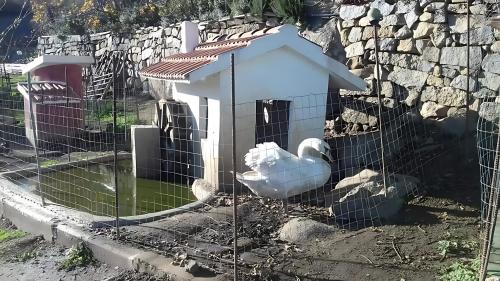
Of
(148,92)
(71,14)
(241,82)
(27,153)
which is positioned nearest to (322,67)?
(241,82)

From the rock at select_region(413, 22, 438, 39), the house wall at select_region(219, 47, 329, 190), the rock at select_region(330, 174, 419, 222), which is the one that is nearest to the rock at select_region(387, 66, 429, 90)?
the rock at select_region(413, 22, 438, 39)

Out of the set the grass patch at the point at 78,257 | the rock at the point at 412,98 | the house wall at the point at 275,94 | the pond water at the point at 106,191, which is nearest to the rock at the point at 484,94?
the rock at the point at 412,98

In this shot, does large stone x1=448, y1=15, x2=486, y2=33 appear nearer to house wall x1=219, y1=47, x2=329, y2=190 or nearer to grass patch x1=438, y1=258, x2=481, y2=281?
house wall x1=219, y1=47, x2=329, y2=190

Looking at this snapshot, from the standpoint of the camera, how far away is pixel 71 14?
22359mm

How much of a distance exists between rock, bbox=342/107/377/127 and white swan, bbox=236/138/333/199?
287 centimetres

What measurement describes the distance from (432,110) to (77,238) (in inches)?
226

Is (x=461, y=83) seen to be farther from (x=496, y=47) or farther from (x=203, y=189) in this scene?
(x=203, y=189)

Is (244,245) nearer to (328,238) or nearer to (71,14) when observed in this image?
(328,238)

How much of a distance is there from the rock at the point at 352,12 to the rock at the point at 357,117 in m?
1.79

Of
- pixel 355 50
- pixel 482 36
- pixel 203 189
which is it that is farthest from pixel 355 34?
pixel 203 189

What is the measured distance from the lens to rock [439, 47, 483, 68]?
27.8 ft

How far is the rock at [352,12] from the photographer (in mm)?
10143

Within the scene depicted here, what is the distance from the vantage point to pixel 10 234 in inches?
265

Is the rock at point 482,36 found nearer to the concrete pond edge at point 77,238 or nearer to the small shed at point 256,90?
the small shed at point 256,90
